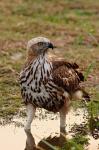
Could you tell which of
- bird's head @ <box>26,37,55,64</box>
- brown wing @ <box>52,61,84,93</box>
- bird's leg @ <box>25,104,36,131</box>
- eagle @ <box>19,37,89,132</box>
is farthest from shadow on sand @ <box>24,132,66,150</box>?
bird's head @ <box>26,37,55,64</box>

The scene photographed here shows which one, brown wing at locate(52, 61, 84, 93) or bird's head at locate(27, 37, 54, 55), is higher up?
bird's head at locate(27, 37, 54, 55)

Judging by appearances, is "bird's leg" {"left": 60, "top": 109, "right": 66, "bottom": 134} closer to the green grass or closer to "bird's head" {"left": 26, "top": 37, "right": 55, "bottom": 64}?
the green grass

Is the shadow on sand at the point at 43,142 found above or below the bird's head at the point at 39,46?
below

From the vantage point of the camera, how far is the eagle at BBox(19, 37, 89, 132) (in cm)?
902

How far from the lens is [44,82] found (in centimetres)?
902

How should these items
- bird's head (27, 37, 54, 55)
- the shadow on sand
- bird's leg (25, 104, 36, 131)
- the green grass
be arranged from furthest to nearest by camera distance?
the green grass < bird's leg (25, 104, 36, 131) < bird's head (27, 37, 54, 55) < the shadow on sand

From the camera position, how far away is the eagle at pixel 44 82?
902cm

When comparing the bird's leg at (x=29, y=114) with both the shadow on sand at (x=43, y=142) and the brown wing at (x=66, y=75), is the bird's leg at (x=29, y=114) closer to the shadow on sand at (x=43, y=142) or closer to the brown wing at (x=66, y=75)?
the shadow on sand at (x=43, y=142)

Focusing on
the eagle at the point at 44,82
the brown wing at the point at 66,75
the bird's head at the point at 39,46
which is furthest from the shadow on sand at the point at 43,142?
the bird's head at the point at 39,46

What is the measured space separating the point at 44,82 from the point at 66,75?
21.2 inches

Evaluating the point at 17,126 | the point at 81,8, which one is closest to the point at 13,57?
the point at 17,126

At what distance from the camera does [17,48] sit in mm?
13625

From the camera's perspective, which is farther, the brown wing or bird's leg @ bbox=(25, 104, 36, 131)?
bird's leg @ bbox=(25, 104, 36, 131)

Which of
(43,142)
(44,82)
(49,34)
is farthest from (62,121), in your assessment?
(49,34)
